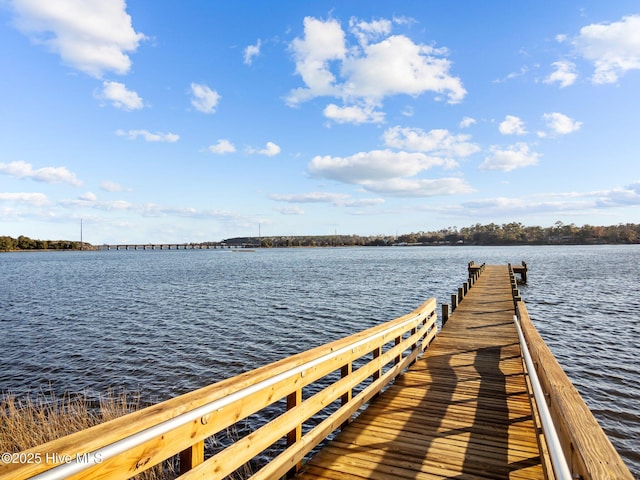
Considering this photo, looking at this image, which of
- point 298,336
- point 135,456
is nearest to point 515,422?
point 135,456

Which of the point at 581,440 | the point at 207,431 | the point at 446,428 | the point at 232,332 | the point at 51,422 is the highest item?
the point at 581,440

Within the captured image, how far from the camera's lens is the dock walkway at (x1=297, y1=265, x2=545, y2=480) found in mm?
4176

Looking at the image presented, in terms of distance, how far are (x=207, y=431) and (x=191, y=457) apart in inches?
7.3

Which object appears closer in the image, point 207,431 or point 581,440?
point 581,440

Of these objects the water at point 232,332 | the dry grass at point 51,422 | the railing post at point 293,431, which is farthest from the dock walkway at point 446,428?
the dry grass at point 51,422

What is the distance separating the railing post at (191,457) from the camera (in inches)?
106

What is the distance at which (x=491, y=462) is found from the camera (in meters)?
4.32

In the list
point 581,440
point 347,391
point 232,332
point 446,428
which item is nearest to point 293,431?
point 347,391

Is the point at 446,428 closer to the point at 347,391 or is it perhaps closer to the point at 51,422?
the point at 347,391

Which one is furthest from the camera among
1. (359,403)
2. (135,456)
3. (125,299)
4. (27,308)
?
(125,299)

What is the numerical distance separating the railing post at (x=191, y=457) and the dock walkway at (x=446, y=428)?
171cm

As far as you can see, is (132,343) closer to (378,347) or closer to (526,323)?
(378,347)

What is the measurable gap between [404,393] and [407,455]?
212cm

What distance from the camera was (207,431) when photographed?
9.19 ft
